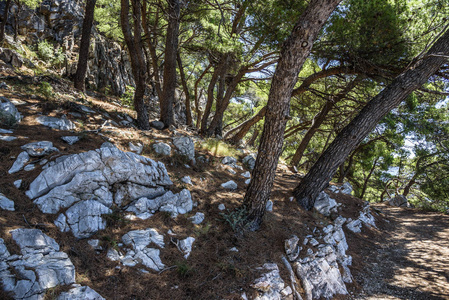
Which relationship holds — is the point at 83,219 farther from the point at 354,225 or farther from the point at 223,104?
the point at 223,104

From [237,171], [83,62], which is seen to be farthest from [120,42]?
[237,171]

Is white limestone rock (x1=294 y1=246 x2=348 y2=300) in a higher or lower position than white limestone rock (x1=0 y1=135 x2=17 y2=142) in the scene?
lower

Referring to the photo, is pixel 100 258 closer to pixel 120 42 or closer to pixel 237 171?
pixel 237 171

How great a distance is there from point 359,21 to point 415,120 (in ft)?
11.0

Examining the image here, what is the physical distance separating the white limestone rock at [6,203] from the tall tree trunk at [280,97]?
3345 millimetres

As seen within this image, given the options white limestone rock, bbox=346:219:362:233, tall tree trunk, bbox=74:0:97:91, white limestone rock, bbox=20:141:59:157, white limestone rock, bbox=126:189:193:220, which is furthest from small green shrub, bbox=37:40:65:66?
white limestone rock, bbox=346:219:362:233

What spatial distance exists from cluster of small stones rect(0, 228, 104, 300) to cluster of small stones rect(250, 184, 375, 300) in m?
2.19

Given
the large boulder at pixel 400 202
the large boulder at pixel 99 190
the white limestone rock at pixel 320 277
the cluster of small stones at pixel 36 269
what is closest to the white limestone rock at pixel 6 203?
the large boulder at pixel 99 190

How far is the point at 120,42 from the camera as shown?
15570 millimetres

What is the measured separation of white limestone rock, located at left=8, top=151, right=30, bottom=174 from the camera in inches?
125

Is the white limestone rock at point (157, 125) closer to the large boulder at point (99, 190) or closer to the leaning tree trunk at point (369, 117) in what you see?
the large boulder at point (99, 190)

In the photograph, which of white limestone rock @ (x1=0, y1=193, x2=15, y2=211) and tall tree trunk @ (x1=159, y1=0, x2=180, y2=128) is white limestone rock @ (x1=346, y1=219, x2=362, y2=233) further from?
→ white limestone rock @ (x1=0, y1=193, x2=15, y2=211)

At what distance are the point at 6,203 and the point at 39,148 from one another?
113 centimetres

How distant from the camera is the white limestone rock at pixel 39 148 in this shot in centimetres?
345
